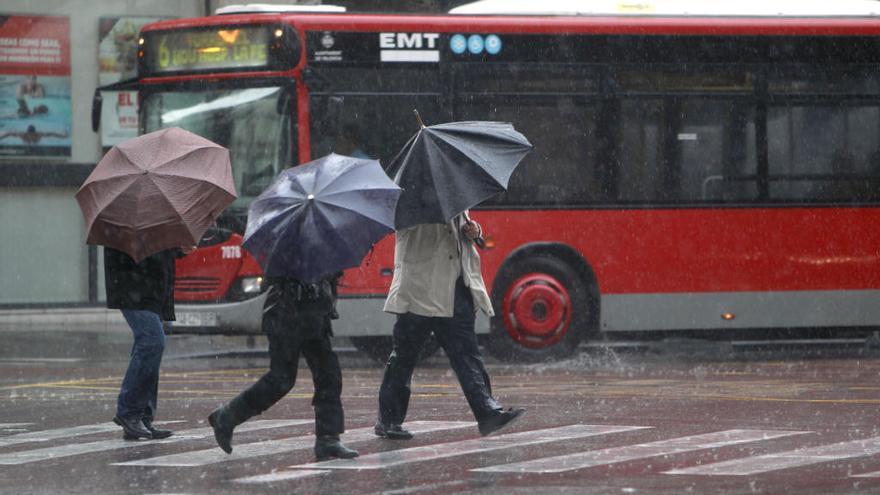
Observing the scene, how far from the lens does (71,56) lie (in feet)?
81.1

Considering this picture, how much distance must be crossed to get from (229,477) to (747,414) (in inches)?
164

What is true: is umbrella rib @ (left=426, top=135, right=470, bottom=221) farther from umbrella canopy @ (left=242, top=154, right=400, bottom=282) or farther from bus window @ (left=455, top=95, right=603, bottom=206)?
bus window @ (left=455, top=95, right=603, bottom=206)

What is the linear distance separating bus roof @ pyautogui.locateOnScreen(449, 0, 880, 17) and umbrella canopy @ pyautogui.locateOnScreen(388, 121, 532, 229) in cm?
711

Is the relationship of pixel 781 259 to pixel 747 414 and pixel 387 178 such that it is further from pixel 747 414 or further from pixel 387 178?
pixel 387 178

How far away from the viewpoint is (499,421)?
984 centimetres

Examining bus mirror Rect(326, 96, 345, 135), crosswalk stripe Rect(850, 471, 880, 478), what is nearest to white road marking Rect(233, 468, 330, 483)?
crosswalk stripe Rect(850, 471, 880, 478)

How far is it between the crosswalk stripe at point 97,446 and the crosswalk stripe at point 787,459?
330 cm

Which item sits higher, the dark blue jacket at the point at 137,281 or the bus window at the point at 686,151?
the bus window at the point at 686,151

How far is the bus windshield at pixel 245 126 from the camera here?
16.2 metres

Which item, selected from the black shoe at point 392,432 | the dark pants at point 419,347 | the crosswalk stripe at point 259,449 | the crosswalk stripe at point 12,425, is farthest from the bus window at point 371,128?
the black shoe at point 392,432

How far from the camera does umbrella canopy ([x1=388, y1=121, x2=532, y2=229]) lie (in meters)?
9.87

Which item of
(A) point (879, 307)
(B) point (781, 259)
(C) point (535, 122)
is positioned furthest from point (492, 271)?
(A) point (879, 307)

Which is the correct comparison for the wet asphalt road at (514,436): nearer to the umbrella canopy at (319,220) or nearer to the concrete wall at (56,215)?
the umbrella canopy at (319,220)

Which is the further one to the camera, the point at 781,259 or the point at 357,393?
the point at 781,259
